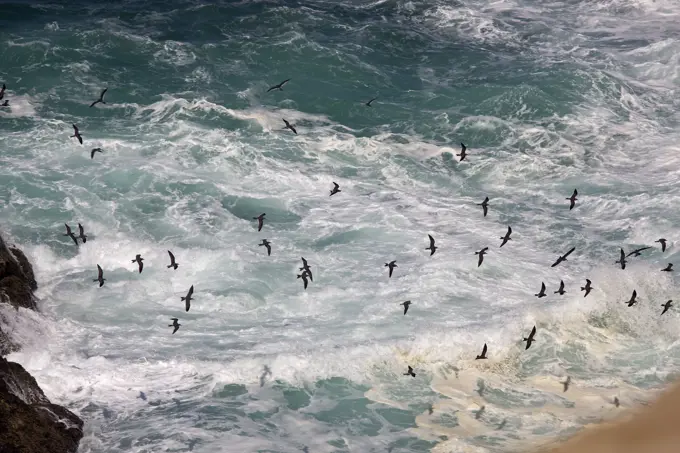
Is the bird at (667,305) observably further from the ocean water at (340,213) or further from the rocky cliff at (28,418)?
the rocky cliff at (28,418)

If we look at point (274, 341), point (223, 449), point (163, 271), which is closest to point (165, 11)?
point (163, 271)

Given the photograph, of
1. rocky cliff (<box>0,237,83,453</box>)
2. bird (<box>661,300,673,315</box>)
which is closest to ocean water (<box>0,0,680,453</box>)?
bird (<box>661,300,673,315</box>)

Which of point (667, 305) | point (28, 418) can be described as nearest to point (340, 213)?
point (667, 305)

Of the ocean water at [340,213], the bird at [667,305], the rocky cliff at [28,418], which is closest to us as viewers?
the rocky cliff at [28,418]

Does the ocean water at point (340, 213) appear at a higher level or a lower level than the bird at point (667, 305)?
lower

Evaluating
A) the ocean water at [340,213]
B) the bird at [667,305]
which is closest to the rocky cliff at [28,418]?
the ocean water at [340,213]

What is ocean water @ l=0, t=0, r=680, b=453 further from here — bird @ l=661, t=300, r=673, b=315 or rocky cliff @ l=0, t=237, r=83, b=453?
rocky cliff @ l=0, t=237, r=83, b=453

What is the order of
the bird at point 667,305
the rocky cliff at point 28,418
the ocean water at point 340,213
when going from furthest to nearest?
the bird at point 667,305 < the ocean water at point 340,213 < the rocky cliff at point 28,418

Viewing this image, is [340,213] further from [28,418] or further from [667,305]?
[28,418]
